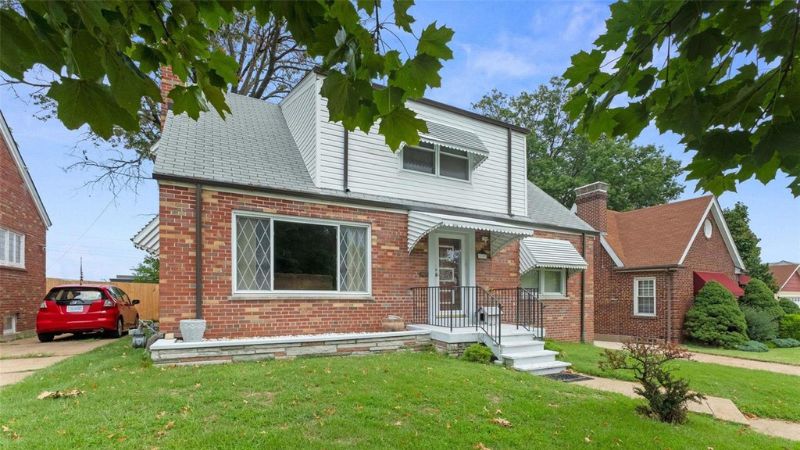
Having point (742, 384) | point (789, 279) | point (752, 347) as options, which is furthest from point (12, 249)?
point (789, 279)

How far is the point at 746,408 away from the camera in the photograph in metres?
6.12

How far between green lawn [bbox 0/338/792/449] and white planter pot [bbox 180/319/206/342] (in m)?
0.75

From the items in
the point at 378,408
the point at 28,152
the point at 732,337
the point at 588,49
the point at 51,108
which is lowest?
Result: the point at 732,337

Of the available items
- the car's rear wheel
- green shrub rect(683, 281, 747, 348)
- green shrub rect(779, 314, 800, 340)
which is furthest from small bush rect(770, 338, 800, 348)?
the car's rear wheel

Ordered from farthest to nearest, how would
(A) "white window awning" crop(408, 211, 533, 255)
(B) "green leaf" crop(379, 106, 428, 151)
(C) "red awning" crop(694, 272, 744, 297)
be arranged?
(C) "red awning" crop(694, 272, 744, 297) → (A) "white window awning" crop(408, 211, 533, 255) → (B) "green leaf" crop(379, 106, 428, 151)

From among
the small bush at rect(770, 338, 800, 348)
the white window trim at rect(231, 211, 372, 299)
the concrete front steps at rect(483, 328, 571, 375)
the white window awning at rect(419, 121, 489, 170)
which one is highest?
the white window awning at rect(419, 121, 489, 170)

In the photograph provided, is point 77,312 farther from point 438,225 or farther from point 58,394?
point 438,225

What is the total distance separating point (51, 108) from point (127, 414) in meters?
16.4

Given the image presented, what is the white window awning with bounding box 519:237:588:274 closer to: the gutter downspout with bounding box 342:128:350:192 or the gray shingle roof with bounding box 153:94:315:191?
the gutter downspout with bounding box 342:128:350:192

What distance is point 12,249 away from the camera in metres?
12.4

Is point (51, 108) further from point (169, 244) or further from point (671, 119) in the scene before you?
point (671, 119)

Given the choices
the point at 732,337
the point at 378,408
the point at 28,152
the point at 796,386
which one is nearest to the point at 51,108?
the point at 28,152

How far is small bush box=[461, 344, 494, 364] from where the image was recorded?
7.96 m

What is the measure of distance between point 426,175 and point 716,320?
469 inches
